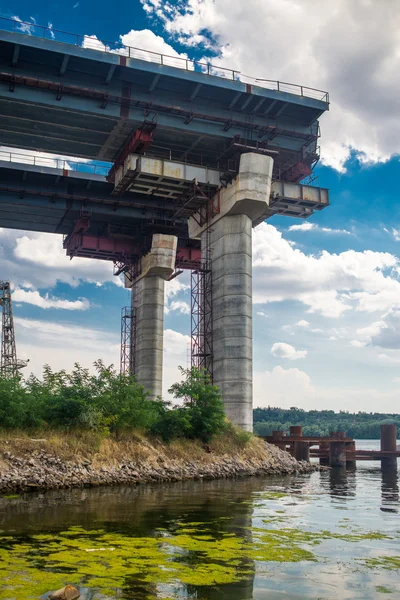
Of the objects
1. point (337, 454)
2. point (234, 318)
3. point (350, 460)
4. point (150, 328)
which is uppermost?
point (150, 328)

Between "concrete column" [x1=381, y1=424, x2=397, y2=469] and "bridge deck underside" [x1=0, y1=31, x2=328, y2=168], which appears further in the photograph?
"concrete column" [x1=381, y1=424, x2=397, y2=469]

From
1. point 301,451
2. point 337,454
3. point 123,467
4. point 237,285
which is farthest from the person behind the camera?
point 337,454

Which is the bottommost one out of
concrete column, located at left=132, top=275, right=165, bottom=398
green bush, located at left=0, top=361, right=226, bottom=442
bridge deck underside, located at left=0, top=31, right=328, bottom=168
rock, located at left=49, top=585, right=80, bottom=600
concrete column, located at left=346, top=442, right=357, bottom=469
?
concrete column, located at left=346, top=442, right=357, bottom=469

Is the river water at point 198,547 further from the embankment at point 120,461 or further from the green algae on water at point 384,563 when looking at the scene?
the embankment at point 120,461

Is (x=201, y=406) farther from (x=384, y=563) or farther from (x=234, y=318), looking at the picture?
(x=384, y=563)

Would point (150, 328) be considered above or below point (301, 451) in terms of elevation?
above

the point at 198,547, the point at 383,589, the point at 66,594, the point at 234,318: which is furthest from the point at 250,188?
the point at 66,594

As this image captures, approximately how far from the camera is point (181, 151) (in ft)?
155

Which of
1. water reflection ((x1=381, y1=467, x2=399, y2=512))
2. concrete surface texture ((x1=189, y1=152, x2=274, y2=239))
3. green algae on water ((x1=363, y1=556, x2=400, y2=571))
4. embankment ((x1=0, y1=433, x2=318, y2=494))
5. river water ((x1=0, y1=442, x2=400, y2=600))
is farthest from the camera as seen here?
concrete surface texture ((x1=189, y1=152, x2=274, y2=239))

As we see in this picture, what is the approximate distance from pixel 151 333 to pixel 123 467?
26.4 metres

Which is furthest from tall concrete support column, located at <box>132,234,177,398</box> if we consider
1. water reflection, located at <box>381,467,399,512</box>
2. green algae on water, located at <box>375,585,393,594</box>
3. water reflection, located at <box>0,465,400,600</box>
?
green algae on water, located at <box>375,585,393,594</box>

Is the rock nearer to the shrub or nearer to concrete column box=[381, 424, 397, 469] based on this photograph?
the shrub

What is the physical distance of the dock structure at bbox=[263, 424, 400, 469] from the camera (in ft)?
166

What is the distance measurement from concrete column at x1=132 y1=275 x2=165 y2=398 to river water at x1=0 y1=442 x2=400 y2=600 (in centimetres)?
3198
